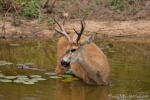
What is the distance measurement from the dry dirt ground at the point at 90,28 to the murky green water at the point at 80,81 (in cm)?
88

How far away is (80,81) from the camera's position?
9.20 metres

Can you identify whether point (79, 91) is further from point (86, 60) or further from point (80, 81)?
point (80, 81)

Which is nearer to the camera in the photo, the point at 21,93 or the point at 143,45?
the point at 21,93

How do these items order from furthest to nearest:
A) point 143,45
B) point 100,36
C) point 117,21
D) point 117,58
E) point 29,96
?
1. point 117,21
2. point 100,36
3. point 143,45
4. point 117,58
5. point 29,96

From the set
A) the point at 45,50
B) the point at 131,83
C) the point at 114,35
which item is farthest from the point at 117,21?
the point at 131,83

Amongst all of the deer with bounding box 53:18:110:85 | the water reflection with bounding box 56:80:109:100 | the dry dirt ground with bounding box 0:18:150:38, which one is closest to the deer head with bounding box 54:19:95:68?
the deer with bounding box 53:18:110:85

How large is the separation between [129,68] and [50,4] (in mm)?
→ 6397

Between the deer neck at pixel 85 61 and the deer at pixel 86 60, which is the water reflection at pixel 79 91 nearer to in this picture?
the deer at pixel 86 60

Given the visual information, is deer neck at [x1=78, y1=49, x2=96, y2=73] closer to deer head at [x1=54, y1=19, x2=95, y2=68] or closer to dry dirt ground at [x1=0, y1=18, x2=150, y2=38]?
deer head at [x1=54, y1=19, x2=95, y2=68]

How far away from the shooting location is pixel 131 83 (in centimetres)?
888

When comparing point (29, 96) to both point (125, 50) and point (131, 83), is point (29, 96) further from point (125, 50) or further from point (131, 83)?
point (125, 50)

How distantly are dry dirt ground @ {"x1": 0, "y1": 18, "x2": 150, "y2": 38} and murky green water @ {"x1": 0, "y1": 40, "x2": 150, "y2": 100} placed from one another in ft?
2.88

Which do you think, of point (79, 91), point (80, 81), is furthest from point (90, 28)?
point (79, 91)

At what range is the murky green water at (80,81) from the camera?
8.02 meters
